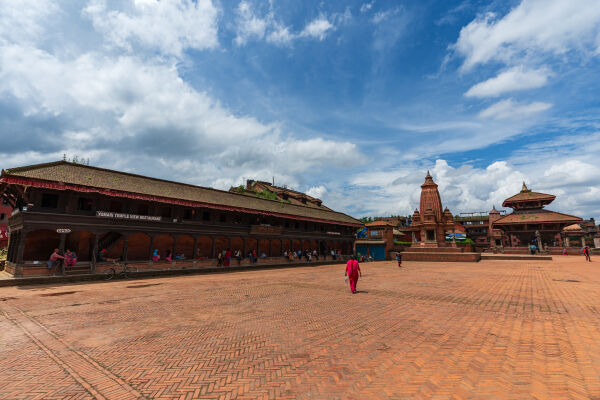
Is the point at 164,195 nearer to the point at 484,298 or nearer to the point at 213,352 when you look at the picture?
the point at 213,352

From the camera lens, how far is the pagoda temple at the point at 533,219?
4700 cm

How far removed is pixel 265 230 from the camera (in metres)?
30.9

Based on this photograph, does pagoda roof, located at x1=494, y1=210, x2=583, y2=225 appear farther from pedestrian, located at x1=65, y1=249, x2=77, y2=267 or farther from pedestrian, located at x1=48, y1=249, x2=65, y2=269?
pedestrian, located at x1=48, y1=249, x2=65, y2=269

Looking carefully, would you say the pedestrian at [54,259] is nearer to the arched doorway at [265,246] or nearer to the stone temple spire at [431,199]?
the arched doorway at [265,246]

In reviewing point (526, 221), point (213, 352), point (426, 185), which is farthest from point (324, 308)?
point (526, 221)

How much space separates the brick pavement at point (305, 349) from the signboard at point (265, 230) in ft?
63.7

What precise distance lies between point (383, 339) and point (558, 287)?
38.9 feet

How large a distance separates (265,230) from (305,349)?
2568cm

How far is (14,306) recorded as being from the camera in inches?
382

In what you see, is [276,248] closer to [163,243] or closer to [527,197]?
[163,243]

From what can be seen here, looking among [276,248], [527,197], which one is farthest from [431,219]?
[527,197]

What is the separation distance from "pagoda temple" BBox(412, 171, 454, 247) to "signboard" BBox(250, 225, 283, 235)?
2161 cm

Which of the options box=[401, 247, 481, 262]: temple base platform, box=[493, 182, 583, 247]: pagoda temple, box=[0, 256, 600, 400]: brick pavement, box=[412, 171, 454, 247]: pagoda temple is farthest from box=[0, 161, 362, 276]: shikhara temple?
box=[493, 182, 583, 247]: pagoda temple

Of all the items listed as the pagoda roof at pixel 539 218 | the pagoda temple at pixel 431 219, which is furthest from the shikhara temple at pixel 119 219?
the pagoda roof at pixel 539 218
